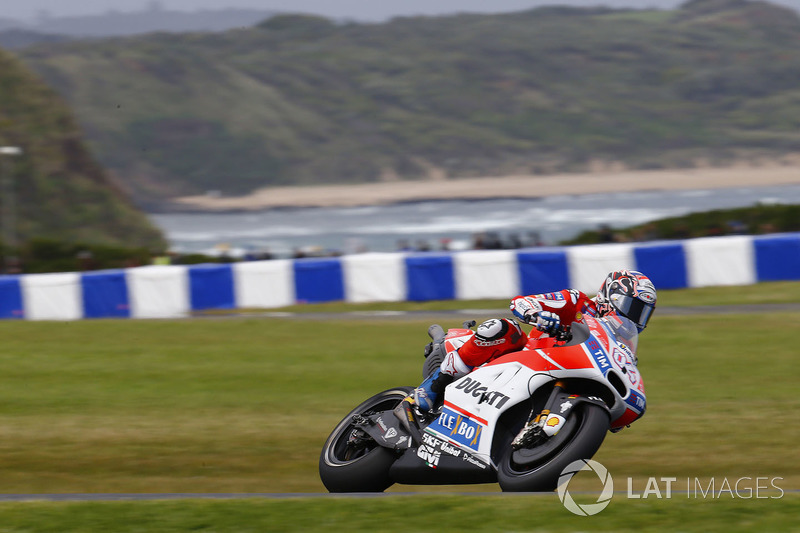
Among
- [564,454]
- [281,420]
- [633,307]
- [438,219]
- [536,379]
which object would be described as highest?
[633,307]

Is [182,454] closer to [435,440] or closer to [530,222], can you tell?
[435,440]

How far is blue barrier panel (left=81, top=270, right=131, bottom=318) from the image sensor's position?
60.2 feet

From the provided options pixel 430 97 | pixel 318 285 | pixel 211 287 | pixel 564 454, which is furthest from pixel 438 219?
pixel 564 454

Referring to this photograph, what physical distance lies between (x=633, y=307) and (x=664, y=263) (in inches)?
489

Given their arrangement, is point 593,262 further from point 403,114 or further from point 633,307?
point 403,114

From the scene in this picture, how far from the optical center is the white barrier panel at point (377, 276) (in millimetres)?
18562

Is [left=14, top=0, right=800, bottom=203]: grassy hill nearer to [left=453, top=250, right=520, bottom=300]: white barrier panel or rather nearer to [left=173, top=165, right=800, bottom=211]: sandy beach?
[left=173, top=165, right=800, bottom=211]: sandy beach

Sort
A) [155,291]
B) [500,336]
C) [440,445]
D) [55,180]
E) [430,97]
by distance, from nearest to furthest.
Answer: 1. [440,445]
2. [500,336]
3. [155,291]
4. [55,180]
5. [430,97]

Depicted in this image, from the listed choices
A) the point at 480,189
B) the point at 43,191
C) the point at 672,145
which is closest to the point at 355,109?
the point at 480,189

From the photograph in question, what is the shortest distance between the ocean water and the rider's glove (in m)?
54.8

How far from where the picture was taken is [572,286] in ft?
60.3

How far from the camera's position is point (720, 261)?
18.6m

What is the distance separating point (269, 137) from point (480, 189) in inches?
916

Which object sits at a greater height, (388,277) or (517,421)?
(517,421)
